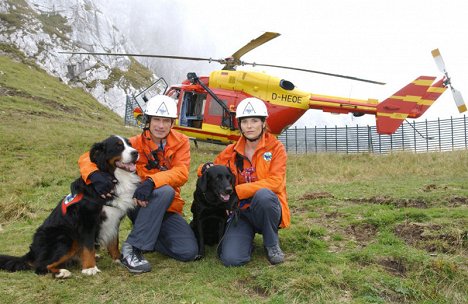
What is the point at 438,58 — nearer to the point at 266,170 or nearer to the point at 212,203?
the point at 266,170

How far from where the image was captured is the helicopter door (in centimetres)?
1358

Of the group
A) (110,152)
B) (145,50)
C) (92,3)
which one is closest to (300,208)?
(110,152)

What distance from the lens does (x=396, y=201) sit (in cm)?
620

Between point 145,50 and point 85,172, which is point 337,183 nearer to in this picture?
point 85,172

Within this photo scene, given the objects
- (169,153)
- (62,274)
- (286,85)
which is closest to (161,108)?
(169,153)

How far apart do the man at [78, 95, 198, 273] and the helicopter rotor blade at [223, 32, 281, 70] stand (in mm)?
6051

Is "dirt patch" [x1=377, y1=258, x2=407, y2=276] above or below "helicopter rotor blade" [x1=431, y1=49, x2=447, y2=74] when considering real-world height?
below

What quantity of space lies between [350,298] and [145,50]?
91.2 metres

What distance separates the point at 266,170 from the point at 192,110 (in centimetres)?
986

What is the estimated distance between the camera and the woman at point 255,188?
388cm

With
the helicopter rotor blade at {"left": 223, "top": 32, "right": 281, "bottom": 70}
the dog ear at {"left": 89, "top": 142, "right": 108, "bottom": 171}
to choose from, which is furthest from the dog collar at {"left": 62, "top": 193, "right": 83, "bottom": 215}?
the helicopter rotor blade at {"left": 223, "top": 32, "right": 281, "bottom": 70}

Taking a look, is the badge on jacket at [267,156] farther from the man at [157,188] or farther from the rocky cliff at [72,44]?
the rocky cliff at [72,44]

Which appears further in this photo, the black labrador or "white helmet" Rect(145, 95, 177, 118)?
"white helmet" Rect(145, 95, 177, 118)

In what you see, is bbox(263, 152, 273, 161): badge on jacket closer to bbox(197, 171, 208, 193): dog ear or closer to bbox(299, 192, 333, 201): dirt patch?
bbox(197, 171, 208, 193): dog ear
